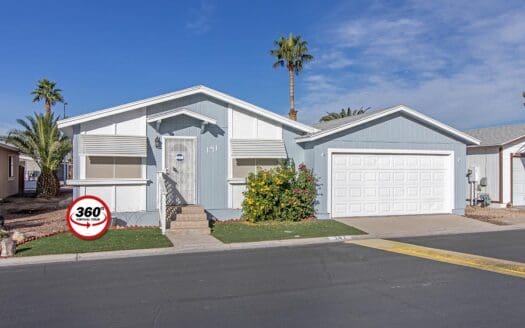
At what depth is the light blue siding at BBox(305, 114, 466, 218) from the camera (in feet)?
51.6

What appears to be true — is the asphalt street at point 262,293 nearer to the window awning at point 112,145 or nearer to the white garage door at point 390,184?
the window awning at point 112,145

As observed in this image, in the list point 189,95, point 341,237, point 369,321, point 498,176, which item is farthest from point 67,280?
point 498,176

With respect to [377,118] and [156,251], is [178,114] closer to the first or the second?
[156,251]

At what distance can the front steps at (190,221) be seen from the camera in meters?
13.2

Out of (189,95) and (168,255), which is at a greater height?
(189,95)

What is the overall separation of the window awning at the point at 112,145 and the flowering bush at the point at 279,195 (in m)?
3.52

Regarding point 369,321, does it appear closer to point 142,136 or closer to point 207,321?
point 207,321

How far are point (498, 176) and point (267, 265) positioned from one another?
15744mm

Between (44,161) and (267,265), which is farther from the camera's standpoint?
(44,161)

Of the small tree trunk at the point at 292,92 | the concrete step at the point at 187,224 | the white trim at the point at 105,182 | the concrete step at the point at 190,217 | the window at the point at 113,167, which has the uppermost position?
the small tree trunk at the point at 292,92

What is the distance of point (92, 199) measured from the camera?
6.34 meters

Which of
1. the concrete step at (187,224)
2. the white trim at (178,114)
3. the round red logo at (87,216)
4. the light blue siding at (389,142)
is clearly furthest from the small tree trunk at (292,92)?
the round red logo at (87,216)

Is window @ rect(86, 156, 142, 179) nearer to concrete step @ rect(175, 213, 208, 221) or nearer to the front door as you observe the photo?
the front door

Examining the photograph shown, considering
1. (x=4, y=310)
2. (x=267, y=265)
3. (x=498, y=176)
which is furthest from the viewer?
(x=498, y=176)
